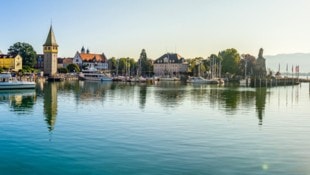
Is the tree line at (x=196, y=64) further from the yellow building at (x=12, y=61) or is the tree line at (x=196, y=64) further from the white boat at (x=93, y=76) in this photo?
the white boat at (x=93, y=76)

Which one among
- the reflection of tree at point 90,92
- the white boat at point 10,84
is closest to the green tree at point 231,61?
the reflection of tree at point 90,92

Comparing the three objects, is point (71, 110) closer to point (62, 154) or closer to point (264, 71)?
point (62, 154)

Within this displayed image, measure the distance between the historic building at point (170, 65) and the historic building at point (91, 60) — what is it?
28.6 metres

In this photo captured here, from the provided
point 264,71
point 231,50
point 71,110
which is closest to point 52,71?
point 231,50

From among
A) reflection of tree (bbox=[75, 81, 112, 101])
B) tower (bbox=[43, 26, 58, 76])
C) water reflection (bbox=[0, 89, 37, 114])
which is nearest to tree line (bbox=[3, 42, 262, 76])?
tower (bbox=[43, 26, 58, 76])

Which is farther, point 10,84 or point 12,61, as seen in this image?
point 12,61

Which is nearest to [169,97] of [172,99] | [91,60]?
[172,99]

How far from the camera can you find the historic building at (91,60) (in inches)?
7357

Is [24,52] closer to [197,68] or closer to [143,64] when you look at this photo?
[143,64]

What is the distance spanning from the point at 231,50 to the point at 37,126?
5003 inches

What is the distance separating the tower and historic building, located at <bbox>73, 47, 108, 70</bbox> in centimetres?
3983

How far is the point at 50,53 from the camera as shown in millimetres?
143000

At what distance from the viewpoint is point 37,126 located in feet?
84.9

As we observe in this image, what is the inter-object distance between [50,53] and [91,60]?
158ft
